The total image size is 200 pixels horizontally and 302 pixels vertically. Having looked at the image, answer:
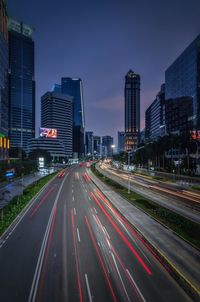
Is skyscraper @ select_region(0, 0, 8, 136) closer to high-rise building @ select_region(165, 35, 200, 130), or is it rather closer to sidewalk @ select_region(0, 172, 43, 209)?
sidewalk @ select_region(0, 172, 43, 209)

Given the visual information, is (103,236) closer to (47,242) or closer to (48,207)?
(47,242)

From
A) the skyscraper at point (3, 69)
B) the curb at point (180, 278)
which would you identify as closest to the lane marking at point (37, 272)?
the curb at point (180, 278)

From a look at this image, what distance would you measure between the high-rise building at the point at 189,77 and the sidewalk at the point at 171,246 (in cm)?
10911

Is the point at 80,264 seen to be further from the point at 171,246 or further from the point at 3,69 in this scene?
the point at 3,69

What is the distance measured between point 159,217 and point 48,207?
1914 cm

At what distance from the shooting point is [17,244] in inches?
987

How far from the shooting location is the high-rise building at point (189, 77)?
132 m

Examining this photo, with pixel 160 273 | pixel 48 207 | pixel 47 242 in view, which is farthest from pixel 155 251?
pixel 48 207

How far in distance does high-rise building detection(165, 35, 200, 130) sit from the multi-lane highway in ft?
377

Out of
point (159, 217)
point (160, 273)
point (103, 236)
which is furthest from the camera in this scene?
point (159, 217)

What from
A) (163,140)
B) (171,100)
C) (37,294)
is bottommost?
(37,294)

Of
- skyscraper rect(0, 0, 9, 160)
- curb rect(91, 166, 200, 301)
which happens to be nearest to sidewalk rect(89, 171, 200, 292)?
curb rect(91, 166, 200, 301)

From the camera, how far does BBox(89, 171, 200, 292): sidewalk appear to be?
1828 centimetres

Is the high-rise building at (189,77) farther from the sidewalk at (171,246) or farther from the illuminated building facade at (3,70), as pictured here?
the sidewalk at (171,246)
